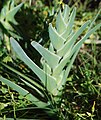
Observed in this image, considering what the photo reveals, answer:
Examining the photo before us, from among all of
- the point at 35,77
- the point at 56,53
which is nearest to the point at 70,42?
the point at 56,53

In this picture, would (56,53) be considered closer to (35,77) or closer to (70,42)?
(70,42)

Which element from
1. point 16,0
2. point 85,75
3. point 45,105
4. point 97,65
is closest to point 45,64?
point 45,105

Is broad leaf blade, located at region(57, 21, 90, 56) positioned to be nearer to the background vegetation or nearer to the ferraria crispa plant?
the ferraria crispa plant

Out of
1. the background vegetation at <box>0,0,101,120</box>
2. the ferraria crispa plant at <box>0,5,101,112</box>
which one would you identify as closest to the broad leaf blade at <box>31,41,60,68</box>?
the ferraria crispa plant at <box>0,5,101,112</box>

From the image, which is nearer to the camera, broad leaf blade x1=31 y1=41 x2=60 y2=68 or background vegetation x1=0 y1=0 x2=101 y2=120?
broad leaf blade x1=31 y1=41 x2=60 y2=68

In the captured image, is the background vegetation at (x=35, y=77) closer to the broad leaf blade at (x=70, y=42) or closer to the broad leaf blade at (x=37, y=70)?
the broad leaf blade at (x=37, y=70)

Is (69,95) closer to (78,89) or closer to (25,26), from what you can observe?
(78,89)
